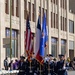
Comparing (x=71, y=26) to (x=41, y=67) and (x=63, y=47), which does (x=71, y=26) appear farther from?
(x=41, y=67)

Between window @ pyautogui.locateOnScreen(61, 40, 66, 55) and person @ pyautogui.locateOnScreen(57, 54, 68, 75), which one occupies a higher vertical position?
window @ pyautogui.locateOnScreen(61, 40, 66, 55)

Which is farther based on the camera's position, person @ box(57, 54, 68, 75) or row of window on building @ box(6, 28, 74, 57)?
row of window on building @ box(6, 28, 74, 57)

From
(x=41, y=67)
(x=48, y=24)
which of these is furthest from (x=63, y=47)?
(x=41, y=67)

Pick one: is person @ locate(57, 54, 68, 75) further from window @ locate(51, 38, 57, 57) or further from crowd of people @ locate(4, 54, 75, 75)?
window @ locate(51, 38, 57, 57)

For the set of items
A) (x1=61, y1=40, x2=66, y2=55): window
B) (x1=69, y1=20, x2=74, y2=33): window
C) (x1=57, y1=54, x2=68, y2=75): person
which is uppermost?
(x1=69, y1=20, x2=74, y2=33): window

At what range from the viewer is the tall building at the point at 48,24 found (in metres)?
37.7

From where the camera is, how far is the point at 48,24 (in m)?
50.6

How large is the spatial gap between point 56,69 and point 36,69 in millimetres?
1224

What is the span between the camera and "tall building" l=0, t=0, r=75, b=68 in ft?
124

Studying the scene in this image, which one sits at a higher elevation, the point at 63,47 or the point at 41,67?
the point at 63,47

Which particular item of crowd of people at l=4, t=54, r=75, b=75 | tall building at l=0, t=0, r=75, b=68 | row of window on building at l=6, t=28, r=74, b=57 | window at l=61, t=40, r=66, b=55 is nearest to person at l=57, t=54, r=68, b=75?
crowd of people at l=4, t=54, r=75, b=75

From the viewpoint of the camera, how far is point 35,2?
46312 mm

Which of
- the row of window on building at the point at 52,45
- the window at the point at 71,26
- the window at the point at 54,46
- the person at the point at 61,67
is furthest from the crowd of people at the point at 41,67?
the window at the point at 71,26

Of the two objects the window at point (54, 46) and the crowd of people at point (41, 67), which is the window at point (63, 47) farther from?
the crowd of people at point (41, 67)
